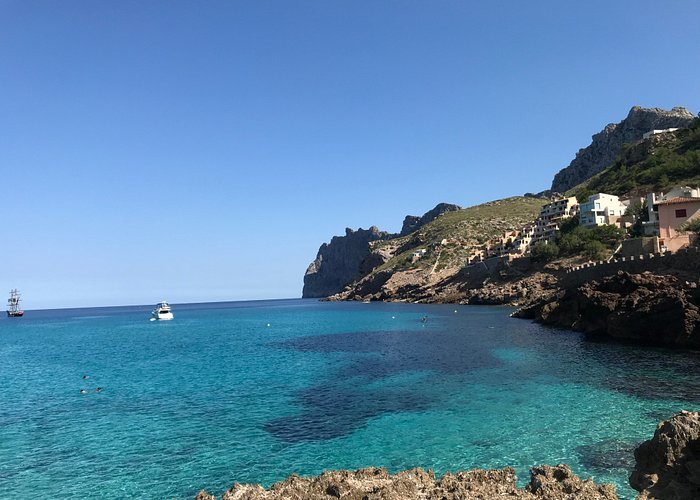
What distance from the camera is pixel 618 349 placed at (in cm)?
3831

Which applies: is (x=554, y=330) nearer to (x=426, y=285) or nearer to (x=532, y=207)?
(x=426, y=285)

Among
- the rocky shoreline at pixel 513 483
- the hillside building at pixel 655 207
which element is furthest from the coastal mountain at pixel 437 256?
the rocky shoreline at pixel 513 483

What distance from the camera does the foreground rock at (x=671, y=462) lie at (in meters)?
9.07

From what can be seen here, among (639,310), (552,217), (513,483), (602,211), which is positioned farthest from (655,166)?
(513,483)

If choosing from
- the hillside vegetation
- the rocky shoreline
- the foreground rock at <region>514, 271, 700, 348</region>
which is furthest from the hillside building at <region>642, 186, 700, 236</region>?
the rocky shoreline

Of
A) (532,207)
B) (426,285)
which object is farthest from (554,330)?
(532,207)

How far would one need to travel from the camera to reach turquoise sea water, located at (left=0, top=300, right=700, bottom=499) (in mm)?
16109

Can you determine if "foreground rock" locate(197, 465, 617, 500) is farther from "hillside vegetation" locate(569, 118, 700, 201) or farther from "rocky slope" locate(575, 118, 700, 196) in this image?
"rocky slope" locate(575, 118, 700, 196)

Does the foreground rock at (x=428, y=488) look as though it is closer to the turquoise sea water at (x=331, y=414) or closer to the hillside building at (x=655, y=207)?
the turquoise sea water at (x=331, y=414)

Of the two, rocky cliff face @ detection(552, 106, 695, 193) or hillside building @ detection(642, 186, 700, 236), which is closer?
hillside building @ detection(642, 186, 700, 236)

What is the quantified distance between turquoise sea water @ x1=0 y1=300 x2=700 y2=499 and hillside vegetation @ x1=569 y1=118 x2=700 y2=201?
266ft

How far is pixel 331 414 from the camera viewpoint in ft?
75.8

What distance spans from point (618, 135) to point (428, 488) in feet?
670

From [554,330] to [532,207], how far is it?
142 m
